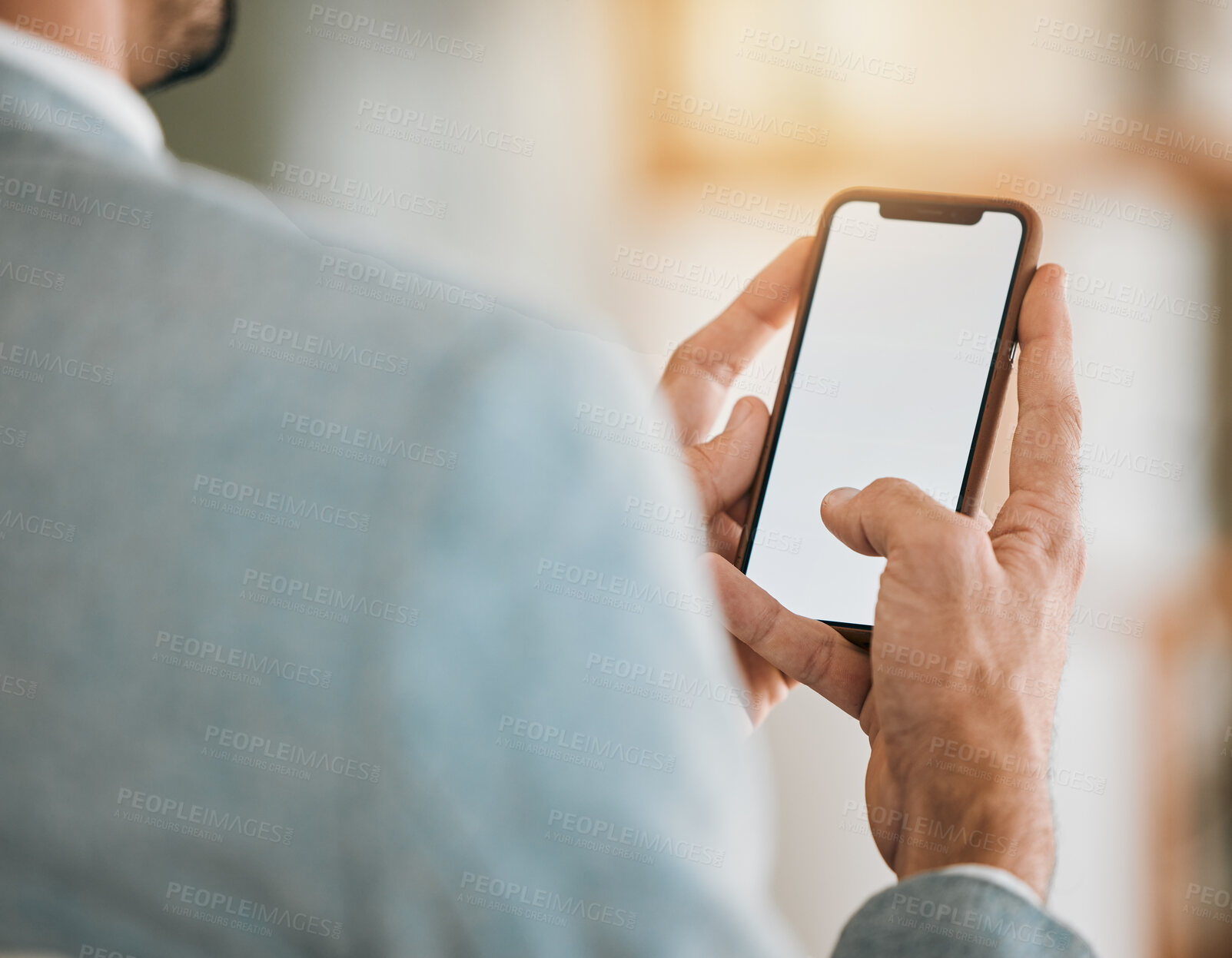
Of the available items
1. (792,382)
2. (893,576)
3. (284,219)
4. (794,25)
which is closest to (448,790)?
(284,219)

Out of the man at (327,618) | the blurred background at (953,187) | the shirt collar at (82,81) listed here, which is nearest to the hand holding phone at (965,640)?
the man at (327,618)

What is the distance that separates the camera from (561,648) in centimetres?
18

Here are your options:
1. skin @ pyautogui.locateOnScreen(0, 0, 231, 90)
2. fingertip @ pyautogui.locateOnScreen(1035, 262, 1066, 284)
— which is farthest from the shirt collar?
fingertip @ pyautogui.locateOnScreen(1035, 262, 1066, 284)

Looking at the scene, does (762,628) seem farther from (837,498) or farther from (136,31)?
(136,31)

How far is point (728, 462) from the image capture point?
1.75 feet

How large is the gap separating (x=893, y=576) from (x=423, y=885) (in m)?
0.30

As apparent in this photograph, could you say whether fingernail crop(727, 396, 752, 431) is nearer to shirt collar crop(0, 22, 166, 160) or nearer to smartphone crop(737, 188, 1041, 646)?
smartphone crop(737, 188, 1041, 646)

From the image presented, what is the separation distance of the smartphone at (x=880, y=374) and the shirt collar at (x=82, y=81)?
379 millimetres

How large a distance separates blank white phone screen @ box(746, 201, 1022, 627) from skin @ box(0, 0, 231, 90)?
36 cm

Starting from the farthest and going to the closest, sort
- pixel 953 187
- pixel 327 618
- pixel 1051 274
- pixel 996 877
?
1. pixel 953 187
2. pixel 1051 274
3. pixel 996 877
4. pixel 327 618

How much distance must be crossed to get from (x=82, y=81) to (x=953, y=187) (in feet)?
2.86

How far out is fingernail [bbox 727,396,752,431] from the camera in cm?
55

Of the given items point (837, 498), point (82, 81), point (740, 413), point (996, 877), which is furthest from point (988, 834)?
point (82, 81)

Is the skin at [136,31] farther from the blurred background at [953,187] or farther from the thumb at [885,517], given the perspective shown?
the blurred background at [953,187]
